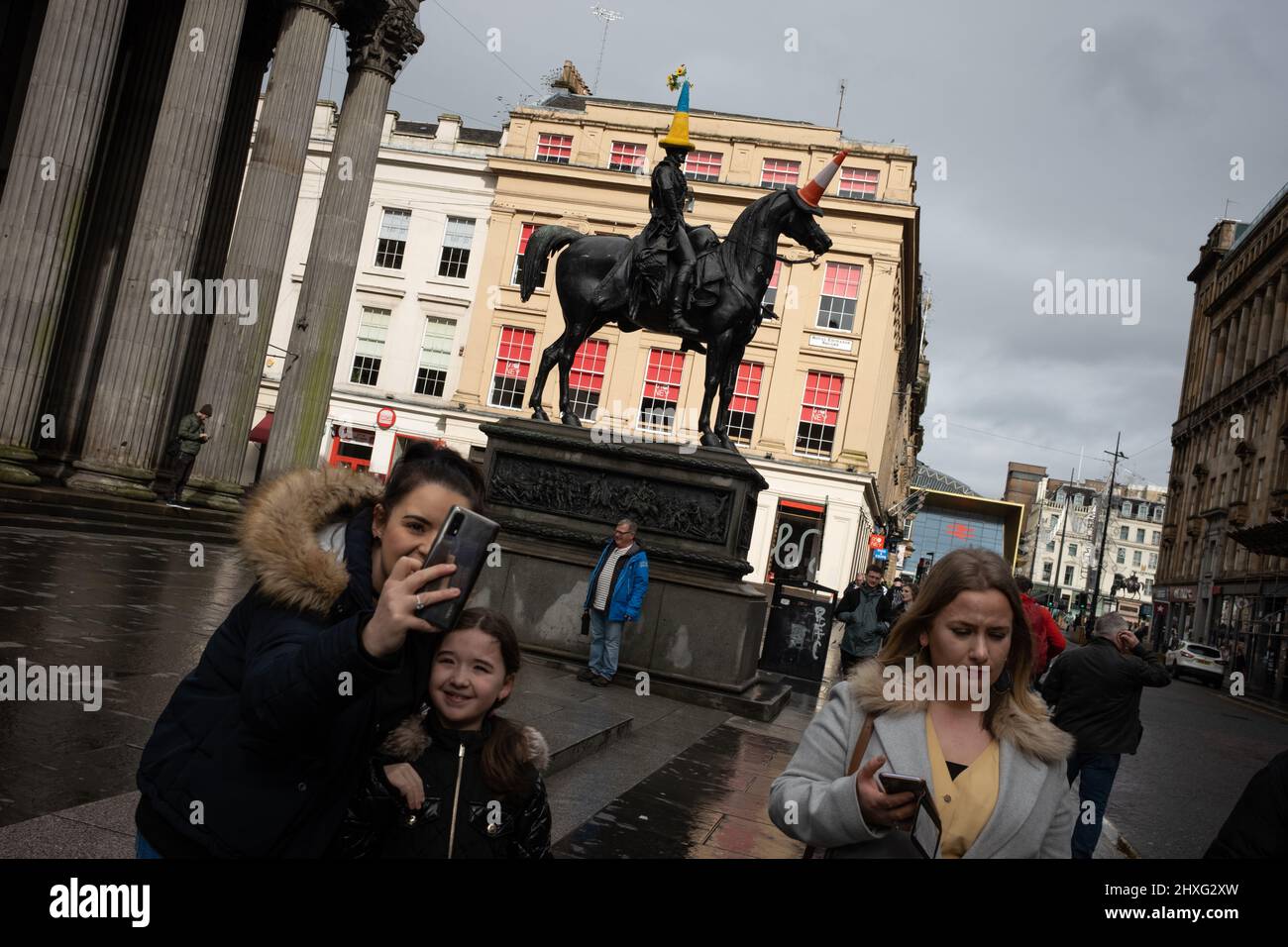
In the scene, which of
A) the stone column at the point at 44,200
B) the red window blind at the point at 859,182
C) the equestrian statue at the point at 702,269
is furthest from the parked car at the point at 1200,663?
the stone column at the point at 44,200

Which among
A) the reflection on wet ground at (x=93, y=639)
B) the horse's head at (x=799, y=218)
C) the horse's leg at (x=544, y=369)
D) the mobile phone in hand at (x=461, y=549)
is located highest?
the horse's head at (x=799, y=218)

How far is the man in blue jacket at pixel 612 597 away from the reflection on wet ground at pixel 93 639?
353 centimetres

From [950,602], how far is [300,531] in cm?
159

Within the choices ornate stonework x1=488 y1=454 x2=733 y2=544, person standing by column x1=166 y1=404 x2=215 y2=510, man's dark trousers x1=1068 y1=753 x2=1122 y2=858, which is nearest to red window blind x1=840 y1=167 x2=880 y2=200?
person standing by column x1=166 y1=404 x2=215 y2=510

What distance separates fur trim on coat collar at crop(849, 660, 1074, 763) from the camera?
2.44 metres

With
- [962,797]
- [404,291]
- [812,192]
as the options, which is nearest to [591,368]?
[404,291]

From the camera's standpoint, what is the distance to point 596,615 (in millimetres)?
10164

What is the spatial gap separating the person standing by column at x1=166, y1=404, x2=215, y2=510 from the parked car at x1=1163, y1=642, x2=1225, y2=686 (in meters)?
38.0

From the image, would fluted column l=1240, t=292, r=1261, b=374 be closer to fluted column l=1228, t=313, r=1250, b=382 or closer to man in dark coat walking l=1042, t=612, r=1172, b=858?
fluted column l=1228, t=313, r=1250, b=382

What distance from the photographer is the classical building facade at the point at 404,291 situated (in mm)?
42812

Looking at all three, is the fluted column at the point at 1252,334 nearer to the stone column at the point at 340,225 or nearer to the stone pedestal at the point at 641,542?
the stone column at the point at 340,225

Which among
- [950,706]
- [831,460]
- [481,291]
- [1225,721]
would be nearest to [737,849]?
[950,706]
